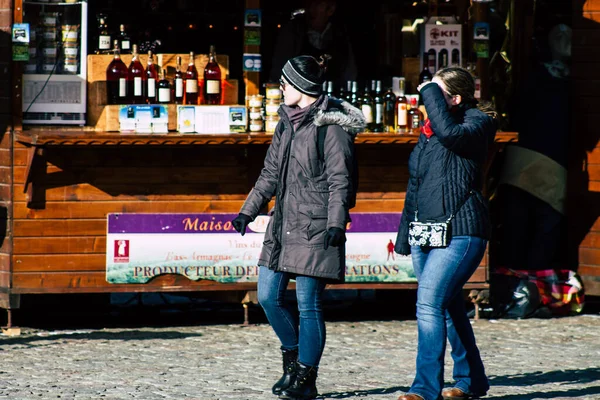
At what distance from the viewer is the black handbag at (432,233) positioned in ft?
20.4

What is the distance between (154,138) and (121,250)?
0.93 metres

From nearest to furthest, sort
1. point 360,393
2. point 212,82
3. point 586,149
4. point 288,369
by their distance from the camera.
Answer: point 288,369 → point 360,393 → point 212,82 → point 586,149

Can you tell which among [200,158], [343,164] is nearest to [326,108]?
[343,164]

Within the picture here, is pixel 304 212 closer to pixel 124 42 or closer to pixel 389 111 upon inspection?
pixel 389 111

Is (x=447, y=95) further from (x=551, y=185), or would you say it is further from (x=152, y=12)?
(x=152, y=12)

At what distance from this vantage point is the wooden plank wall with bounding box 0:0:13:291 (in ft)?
29.1

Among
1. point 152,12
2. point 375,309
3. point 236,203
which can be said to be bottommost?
point 375,309

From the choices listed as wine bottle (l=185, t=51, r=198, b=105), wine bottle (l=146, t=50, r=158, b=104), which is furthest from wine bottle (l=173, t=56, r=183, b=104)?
wine bottle (l=146, t=50, r=158, b=104)

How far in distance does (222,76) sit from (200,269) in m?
1.47

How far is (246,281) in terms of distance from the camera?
9227 millimetres

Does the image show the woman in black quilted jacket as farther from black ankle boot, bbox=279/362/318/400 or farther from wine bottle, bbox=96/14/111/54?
wine bottle, bbox=96/14/111/54

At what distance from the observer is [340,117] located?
21.5ft

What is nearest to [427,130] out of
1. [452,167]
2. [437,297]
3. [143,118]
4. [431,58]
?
[452,167]

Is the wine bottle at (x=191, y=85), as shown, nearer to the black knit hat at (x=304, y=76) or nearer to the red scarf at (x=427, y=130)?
the black knit hat at (x=304, y=76)
